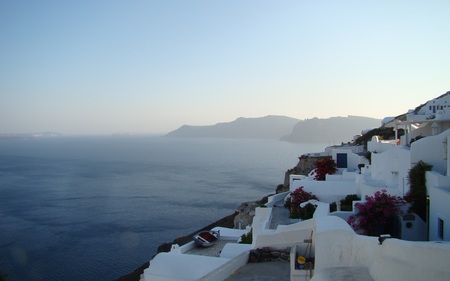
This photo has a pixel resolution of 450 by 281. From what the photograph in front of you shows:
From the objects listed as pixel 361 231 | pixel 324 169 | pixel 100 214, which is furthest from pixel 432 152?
pixel 100 214

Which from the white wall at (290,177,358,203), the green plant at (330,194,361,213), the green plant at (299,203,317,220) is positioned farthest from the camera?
the white wall at (290,177,358,203)

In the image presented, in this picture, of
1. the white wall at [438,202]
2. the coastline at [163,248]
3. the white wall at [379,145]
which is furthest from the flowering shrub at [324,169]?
the white wall at [438,202]

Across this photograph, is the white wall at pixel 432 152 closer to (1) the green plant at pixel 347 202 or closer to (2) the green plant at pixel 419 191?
(2) the green plant at pixel 419 191

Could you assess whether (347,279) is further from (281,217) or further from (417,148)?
(281,217)

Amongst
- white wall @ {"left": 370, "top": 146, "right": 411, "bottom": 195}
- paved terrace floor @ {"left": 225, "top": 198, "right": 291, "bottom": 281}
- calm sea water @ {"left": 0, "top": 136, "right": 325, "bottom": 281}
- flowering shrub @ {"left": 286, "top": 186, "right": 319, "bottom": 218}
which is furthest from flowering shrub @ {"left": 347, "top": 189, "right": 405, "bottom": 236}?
calm sea water @ {"left": 0, "top": 136, "right": 325, "bottom": 281}

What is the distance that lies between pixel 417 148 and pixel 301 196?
5140 mm

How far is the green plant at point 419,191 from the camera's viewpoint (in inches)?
353

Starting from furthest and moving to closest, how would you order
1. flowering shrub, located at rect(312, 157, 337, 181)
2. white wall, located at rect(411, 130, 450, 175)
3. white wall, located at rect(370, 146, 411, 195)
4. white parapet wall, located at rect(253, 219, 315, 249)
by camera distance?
1. flowering shrub, located at rect(312, 157, 337, 181)
2. white wall, located at rect(370, 146, 411, 195)
3. white wall, located at rect(411, 130, 450, 175)
4. white parapet wall, located at rect(253, 219, 315, 249)

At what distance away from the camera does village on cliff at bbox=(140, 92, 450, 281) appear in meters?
4.54

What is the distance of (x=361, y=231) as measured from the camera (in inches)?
365

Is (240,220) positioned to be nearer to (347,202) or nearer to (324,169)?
(324,169)

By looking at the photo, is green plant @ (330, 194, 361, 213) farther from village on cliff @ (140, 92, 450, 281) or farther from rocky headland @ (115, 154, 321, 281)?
rocky headland @ (115, 154, 321, 281)

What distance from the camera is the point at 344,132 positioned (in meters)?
191

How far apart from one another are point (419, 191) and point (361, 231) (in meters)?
1.68
